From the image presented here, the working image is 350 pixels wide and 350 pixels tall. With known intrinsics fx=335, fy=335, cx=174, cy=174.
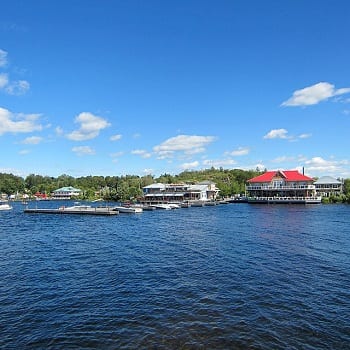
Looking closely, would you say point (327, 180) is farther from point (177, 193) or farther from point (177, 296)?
point (177, 296)

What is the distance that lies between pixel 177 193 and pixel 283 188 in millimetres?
36680

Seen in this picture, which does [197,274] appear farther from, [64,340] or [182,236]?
[182,236]

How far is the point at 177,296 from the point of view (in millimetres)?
19453

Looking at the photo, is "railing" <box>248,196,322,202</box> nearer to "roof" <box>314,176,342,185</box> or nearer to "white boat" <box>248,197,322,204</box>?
"white boat" <box>248,197,322,204</box>

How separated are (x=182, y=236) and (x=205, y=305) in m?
25.1

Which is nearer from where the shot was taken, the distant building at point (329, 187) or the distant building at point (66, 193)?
the distant building at point (329, 187)

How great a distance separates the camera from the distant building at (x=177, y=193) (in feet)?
393

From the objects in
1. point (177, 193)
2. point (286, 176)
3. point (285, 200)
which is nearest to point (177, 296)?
point (285, 200)

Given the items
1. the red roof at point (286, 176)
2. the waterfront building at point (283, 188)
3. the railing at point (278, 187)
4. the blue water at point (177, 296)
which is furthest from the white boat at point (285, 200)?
the blue water at point (177, 296)

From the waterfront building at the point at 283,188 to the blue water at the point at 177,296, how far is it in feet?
255

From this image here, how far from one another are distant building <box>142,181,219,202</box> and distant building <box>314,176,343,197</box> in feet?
133

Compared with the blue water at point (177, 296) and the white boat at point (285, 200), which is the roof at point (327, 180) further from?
the blue water at point (177, 296)

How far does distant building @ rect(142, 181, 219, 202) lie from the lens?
119688 millimetres

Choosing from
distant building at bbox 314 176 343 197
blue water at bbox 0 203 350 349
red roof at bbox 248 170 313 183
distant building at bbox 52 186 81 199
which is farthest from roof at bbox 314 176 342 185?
distant building at bbox 52 186 81 199
